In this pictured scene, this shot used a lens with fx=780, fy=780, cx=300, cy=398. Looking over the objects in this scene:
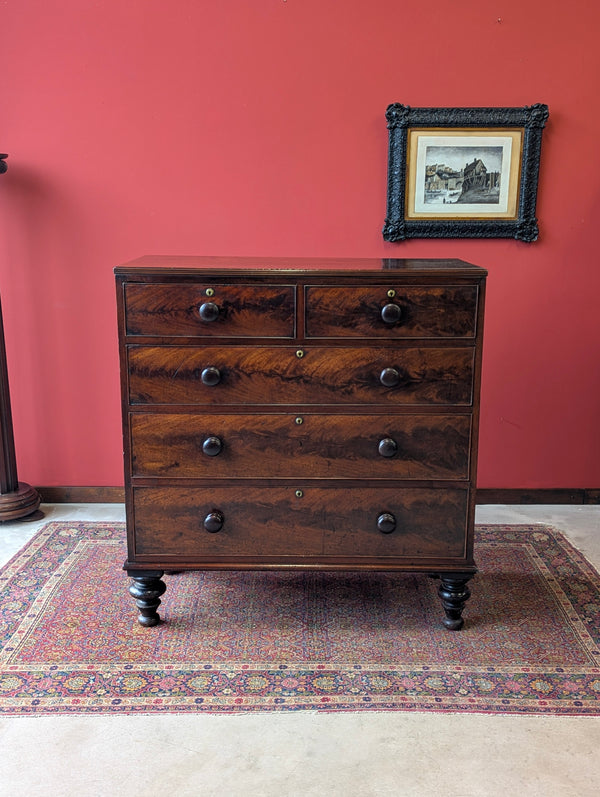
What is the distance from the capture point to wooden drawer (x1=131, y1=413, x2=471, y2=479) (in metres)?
2.45

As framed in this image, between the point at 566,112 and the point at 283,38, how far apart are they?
125 centimetres

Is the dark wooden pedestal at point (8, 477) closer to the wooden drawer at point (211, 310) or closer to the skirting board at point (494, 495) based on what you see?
the skirting board at point (494, 495)

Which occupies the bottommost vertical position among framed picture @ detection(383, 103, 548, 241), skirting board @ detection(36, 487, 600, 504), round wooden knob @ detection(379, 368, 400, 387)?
skirting board @ detection(36, 487, 600, 504)

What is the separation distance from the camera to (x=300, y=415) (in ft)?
8.02

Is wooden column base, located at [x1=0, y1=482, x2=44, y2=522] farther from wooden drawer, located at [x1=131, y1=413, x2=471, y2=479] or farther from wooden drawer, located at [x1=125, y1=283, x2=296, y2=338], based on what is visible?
wooden drawer, located at [x1=125, y1=283, x2=296, y2=338]

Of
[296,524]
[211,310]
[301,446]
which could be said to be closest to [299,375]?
[301,446]

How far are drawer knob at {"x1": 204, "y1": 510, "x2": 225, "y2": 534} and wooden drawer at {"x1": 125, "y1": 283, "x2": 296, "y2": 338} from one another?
0.57 m

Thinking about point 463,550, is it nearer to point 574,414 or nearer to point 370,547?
point 370,547

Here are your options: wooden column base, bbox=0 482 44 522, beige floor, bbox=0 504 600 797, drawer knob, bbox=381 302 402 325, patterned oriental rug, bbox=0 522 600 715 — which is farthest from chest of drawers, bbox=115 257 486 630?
wooden column base, bbox=0 482 44 522

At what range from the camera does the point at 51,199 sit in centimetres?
343

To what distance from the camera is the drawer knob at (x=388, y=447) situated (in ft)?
7.99

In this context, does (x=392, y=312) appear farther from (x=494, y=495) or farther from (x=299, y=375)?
(x=494, y=495)

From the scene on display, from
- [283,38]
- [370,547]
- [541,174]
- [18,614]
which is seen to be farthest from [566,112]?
[18,614]

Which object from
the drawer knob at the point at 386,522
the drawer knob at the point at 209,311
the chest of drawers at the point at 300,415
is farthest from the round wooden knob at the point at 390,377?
the drawer knob at the point at 209,311
